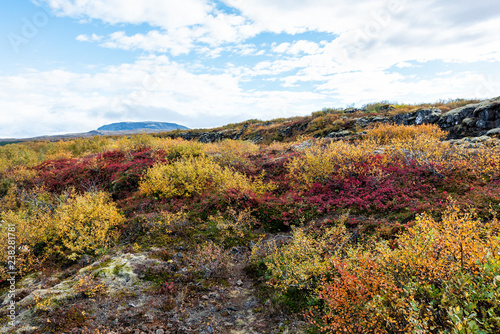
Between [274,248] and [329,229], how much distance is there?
2.62 metres

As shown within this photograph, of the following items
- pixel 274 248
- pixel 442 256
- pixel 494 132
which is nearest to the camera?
pixel 442 256

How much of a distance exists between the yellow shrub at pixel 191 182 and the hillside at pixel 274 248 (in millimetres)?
102

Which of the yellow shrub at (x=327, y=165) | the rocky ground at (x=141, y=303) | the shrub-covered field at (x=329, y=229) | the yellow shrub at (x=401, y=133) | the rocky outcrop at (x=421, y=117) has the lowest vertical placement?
the rocky ground at (x=141, y=303)

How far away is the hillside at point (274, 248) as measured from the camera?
440 centimetres

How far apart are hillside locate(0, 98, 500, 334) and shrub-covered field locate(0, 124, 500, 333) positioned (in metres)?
0.06

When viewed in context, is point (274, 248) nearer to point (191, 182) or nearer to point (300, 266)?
point (300, 266)

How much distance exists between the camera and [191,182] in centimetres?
1562

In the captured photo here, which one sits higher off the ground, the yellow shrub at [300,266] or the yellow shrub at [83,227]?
the yellow shrub at [83,227]

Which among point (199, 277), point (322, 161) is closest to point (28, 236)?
point (199, 277)

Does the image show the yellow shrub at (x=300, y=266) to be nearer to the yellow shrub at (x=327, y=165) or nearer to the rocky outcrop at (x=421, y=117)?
the yellow shrub at (x=327, y=165)

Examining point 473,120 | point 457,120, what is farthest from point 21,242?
point 457,120

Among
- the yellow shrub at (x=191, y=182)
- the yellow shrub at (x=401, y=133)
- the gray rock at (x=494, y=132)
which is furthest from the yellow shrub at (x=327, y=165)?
the gray rock at (x=494, y=132)

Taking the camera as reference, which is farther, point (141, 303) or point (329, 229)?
point (329, 229)

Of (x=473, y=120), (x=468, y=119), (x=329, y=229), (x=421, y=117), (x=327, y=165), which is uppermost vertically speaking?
(x=421, y=117)
